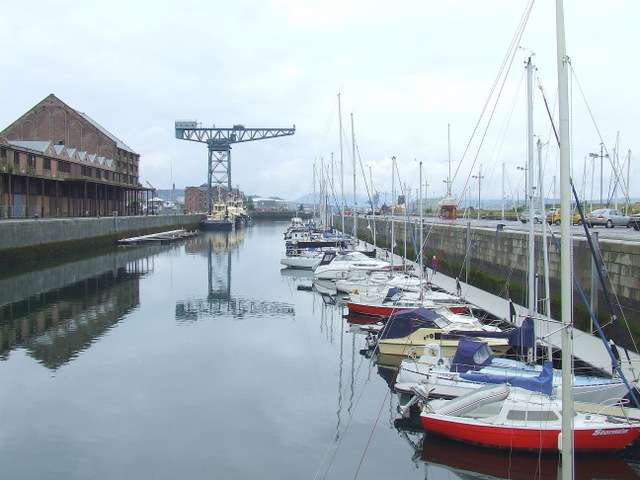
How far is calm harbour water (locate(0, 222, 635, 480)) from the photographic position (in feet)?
37.8

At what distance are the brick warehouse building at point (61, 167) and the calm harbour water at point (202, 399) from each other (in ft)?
86.1

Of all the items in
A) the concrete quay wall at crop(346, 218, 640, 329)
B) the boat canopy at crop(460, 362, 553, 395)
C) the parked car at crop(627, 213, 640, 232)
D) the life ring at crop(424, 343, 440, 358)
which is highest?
the parked car at crop(627, 213, 640, 232)

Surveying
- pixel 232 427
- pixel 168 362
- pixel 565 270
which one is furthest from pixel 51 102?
pixel 565 270

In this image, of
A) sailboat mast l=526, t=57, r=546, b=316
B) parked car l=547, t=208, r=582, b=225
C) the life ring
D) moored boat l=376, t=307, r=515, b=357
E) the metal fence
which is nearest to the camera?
sailboat mast l=526, t=57, r=546, b=316

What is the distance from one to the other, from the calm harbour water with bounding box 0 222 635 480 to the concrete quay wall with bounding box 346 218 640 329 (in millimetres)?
7056

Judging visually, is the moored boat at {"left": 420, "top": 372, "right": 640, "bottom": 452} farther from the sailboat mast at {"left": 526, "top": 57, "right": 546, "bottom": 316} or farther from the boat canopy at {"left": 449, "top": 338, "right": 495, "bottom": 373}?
the sailboat mast at {"left": 526, "top": 57, "right": 546, "bottom": 316}

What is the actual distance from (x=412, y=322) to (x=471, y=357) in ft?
13.8

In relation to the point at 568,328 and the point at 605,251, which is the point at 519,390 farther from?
the point at 605,251

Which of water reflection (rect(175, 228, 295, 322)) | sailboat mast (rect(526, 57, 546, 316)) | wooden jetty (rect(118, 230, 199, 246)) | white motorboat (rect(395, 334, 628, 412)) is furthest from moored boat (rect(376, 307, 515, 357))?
wooden jetty (rect(118, 230, 199, 246))

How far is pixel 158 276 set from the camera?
134 feet

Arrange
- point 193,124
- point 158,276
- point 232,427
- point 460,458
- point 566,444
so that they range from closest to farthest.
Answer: point 566,444 < point 460,458 < point 232,427 < point 158,276 < point 193,124

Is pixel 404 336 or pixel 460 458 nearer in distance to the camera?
pixel 460 458

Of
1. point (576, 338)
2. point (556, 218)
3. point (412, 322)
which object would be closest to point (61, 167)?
point (556, 218)

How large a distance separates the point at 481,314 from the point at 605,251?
202 inches
